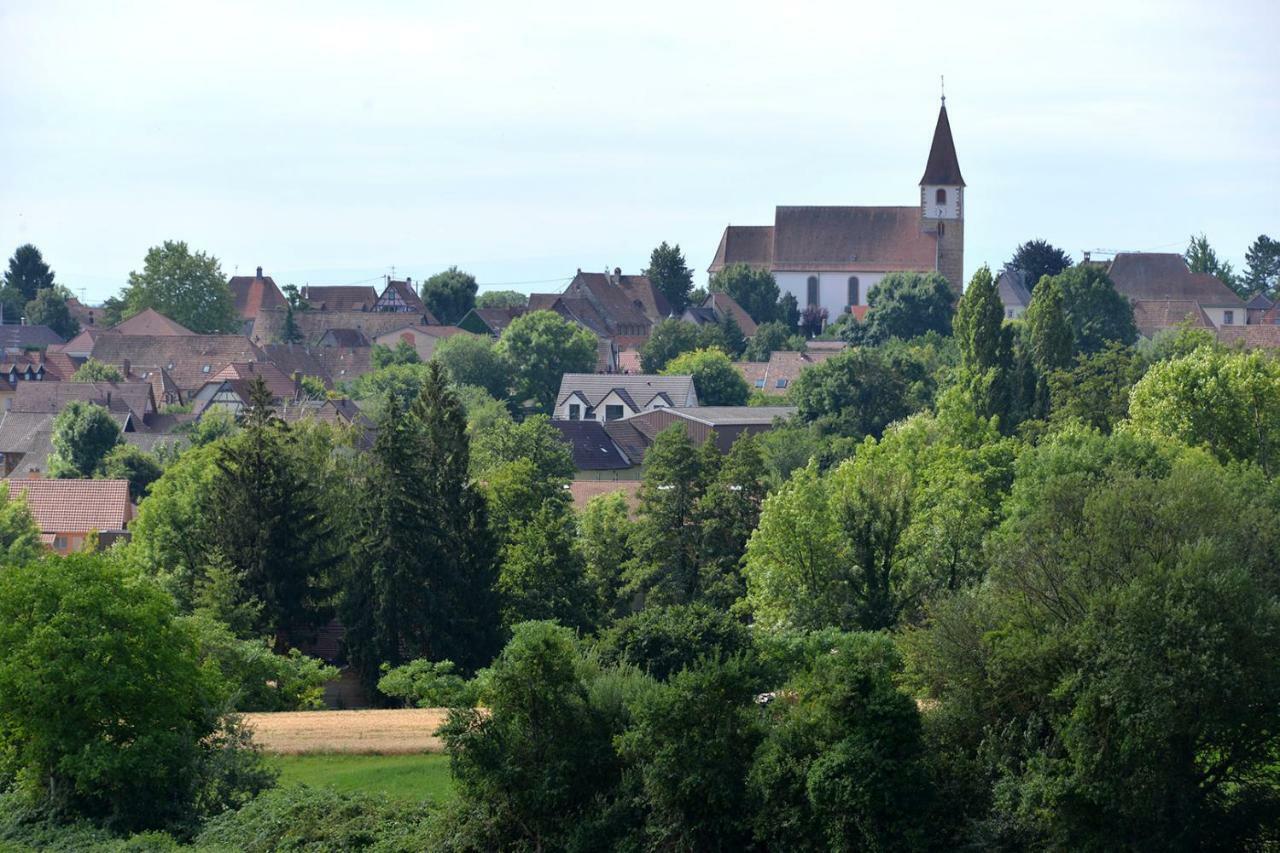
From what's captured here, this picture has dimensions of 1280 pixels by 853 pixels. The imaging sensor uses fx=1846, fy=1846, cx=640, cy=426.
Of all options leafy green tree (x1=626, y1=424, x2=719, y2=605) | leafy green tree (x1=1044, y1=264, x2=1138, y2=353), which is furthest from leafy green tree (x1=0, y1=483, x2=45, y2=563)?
leafy green tree (x1=1044, y1=264, x2=1138, y2=353)

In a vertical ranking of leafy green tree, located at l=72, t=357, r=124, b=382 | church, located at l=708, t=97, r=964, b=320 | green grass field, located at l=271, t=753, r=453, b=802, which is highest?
church, located at l=708, t=97, r=964, b=320

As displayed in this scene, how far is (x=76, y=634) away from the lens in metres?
27.6

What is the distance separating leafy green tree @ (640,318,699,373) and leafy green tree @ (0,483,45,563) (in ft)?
198

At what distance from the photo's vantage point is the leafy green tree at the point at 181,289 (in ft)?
441

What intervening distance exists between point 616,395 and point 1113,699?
69.2 m

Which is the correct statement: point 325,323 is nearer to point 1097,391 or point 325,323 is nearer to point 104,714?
point 1097,391

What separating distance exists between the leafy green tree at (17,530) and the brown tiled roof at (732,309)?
7899cm

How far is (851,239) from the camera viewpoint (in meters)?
143

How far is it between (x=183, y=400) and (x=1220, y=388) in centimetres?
7138

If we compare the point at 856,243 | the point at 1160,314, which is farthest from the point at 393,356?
the point at 1160,314

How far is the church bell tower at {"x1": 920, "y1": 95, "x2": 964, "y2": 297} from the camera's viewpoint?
135m

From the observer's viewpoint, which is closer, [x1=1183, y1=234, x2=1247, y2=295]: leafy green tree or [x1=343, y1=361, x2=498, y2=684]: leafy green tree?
[x1=343, y1=361, x2=498, y2=684]: leafy green tree

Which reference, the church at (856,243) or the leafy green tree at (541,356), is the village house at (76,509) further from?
the church at (856,243)

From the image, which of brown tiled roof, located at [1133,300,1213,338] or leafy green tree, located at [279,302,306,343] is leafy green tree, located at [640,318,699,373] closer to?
brown tiled roof, located at [1133,300,1213,338]
